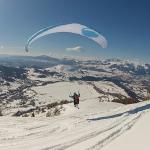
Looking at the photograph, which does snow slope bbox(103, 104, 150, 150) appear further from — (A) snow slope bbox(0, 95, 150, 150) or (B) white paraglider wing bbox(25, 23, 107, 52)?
(B) white paraglider wing bbox(25, 23, 107, 52)

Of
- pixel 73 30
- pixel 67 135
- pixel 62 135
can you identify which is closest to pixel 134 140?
pixel 67 135

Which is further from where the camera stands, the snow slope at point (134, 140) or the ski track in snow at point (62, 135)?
the ski track in snow at point (62, 135)

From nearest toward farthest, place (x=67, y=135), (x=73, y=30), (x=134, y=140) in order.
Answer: (x=134, y=140) → (x=67, y=135) → (x=73, y=30)

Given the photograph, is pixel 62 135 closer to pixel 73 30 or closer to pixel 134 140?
pixel 134 140

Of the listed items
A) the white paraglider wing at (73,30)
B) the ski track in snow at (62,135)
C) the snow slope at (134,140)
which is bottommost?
the ski track in snow at (62,135)

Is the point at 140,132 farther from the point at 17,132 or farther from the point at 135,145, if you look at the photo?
the point at 17,132

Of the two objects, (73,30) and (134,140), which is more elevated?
(73,30)

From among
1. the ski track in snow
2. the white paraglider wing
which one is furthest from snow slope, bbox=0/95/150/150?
the white paraglider wing

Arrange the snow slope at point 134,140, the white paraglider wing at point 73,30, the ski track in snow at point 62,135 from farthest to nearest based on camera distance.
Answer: the white paraglider wing at point 73,30, the ski track in snow at point 62,135, the snow slope at point 134,140

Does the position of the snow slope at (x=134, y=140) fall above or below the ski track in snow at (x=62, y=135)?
above

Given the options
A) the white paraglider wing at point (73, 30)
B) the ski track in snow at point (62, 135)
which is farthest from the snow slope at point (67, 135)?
the white paraglider wing at point (73, 30)

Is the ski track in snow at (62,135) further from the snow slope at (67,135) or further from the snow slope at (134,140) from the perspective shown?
the snow slope at (134,140)
